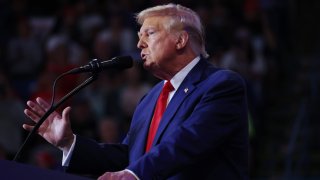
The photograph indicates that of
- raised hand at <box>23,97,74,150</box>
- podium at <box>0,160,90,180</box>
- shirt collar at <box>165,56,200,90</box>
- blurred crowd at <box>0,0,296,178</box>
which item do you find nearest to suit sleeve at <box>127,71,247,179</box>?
shirt collar at <box>165,56,200,90</box>

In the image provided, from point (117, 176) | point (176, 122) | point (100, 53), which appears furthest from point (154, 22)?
point (100, 53)

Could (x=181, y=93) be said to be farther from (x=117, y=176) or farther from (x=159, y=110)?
(x=117, y=176)

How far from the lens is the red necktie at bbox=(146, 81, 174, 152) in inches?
157

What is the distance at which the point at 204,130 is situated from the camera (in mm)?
3713

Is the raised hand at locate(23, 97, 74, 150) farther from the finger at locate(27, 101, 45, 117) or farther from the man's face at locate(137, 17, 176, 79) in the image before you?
the man's face at locate(137, 17, 176, 79)

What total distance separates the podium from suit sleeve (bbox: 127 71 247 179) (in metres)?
0.30

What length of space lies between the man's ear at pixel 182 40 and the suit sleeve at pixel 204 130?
Answer: 7.5 inches

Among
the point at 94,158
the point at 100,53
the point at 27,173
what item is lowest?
the point at 100,53

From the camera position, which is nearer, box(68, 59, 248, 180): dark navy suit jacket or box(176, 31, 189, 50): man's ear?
box(68, 59, 248, 180): dark navy suit jacket

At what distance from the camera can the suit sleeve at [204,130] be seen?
11.9 ft

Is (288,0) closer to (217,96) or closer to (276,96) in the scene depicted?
(276,96)

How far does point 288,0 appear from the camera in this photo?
34.9 ft

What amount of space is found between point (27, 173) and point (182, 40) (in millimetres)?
954

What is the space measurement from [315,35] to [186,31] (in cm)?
713
